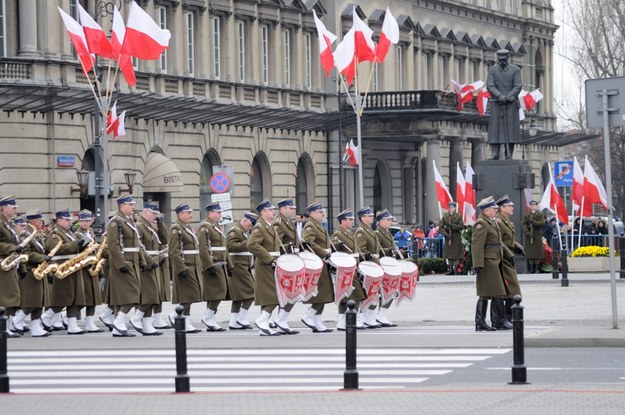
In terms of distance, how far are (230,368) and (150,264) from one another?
5305mm

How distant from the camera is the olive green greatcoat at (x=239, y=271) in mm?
25984

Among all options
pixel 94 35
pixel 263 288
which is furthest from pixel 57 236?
pixel 94 35

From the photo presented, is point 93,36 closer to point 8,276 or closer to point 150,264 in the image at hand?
point 8,276

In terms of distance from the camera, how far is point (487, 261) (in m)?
24.0

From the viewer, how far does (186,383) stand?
17.0 metres

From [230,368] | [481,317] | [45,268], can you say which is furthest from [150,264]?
[230,368]

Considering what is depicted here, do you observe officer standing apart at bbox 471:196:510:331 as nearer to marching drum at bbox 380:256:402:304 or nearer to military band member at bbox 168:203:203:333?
marching drum at bbox 380:256:402:304

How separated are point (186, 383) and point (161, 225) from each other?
9473mm

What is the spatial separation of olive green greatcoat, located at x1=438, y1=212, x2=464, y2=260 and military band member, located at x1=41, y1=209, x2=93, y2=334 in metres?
16.3

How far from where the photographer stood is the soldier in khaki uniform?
2483 centimetres

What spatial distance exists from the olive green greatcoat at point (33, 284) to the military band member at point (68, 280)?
15 cm

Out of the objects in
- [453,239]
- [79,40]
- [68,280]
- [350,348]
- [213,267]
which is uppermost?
[79,40]

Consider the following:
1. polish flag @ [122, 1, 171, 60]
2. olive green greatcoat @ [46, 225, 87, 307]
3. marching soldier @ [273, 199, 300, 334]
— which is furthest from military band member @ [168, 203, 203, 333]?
polish flag @ [122, 1, 171, 60]

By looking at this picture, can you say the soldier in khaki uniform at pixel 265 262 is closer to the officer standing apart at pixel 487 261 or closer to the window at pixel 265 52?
the officer standing apart at pixel 487 261
